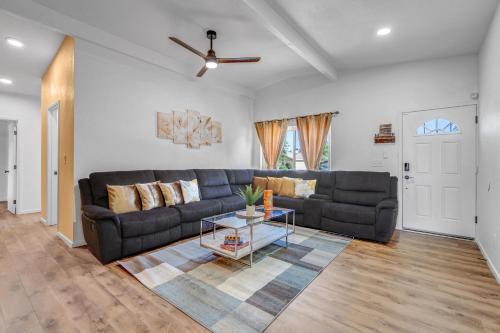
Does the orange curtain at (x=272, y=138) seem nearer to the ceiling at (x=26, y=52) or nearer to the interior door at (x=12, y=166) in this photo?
the ceiling at (x=26, y=52)

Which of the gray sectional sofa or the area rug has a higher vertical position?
the gray sectional sofa

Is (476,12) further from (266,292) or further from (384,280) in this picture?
(266,292)

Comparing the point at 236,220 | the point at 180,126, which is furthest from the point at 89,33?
the point at 236,220

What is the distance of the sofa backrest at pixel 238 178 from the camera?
4863 mm

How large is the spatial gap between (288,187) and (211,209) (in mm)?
1546

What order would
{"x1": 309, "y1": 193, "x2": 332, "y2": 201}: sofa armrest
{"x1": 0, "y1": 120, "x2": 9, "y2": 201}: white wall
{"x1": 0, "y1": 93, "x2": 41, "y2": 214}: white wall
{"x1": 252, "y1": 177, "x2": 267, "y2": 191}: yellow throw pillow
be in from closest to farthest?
{"x1": 309, "y1": 193, "x2": 332, "y2": 201}: sofa armrest < {"x1": 252, "y1": 177, "x2": 267, "y2": 191}: yellow throw pillow < {"x1": 0, "y1": 93, "x2": 41, "y2": 214}: white wall < {"x1": 0, "y1": 120, "x2": 9, "y2": 201}: white wall

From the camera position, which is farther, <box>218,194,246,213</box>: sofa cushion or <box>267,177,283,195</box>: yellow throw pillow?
<box>267,177,283,195</box>: yellow throw pillow

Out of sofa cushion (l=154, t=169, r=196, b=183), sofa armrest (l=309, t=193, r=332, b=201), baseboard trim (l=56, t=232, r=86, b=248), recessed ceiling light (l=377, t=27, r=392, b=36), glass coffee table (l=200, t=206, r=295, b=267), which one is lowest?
baseboard trim (l=56, t=232, r=86, b=248)

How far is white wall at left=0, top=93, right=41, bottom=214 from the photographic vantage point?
5034mm

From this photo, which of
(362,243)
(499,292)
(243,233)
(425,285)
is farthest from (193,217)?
(499,292)

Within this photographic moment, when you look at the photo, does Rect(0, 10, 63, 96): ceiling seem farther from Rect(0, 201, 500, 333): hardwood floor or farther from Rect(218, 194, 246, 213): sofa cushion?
Rect(218, 194, 246, 213): sofa cushion

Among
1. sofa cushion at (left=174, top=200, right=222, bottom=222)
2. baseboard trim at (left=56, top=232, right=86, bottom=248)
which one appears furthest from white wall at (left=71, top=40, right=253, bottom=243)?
sofa cushion at (left=174, top=200, right=222, bottom=222)

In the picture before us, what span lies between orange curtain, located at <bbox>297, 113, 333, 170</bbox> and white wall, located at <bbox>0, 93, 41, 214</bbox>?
19.2ft

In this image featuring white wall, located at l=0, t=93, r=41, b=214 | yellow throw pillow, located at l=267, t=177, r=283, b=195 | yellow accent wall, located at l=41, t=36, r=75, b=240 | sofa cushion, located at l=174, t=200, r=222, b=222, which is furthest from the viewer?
white wall, located at l=0, t=93, r=41, b=214
